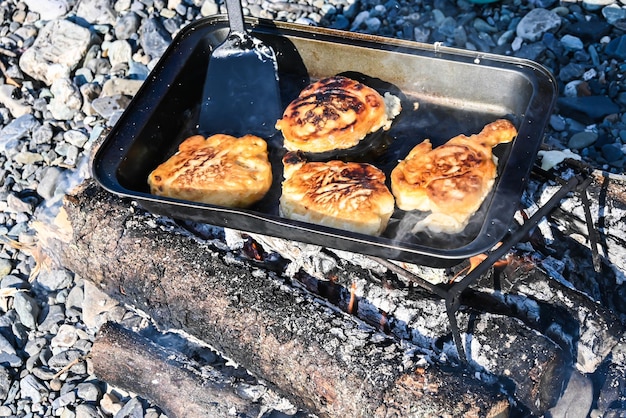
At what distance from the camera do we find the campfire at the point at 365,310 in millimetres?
2740

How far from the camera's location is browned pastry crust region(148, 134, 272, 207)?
3283mm

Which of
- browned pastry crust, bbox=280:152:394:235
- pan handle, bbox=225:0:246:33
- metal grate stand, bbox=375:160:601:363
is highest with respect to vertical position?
pan handle, bbox=225:0:246:33

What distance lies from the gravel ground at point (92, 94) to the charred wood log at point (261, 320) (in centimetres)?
53

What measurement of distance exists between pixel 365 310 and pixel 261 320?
53 centimetres

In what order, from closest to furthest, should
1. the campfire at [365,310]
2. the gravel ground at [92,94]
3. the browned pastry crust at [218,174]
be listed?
the campfire at [365,310] → the browned pastry crust at [218,174] → the gravel ground at [92,94]

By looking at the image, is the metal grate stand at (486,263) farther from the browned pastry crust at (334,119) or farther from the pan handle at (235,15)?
the pan handle at (235,15)

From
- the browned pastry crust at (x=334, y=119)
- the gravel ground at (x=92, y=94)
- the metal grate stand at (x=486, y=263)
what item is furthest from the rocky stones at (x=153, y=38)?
the metal grate stand at (x=486, y=263)

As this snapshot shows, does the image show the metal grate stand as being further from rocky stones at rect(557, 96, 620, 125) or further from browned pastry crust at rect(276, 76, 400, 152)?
rocky stones at rect(557, 96, 620, 125)

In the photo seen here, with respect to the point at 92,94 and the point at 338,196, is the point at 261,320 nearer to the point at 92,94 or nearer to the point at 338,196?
the point at 338,196

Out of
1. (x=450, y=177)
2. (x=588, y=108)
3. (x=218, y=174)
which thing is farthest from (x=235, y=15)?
(x=588, y=108)

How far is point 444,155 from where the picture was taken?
3236 millimetres

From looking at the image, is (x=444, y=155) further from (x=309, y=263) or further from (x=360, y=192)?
(x=309, y=263)

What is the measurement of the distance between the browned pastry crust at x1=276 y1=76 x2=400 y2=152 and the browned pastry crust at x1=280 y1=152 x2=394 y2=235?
0.52 ft

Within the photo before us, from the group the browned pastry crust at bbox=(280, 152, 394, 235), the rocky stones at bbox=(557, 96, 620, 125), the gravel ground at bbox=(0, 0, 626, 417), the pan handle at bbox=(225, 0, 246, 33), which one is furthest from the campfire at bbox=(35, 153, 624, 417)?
the rocky stones at bbox=(557, 96, 620, 125)
